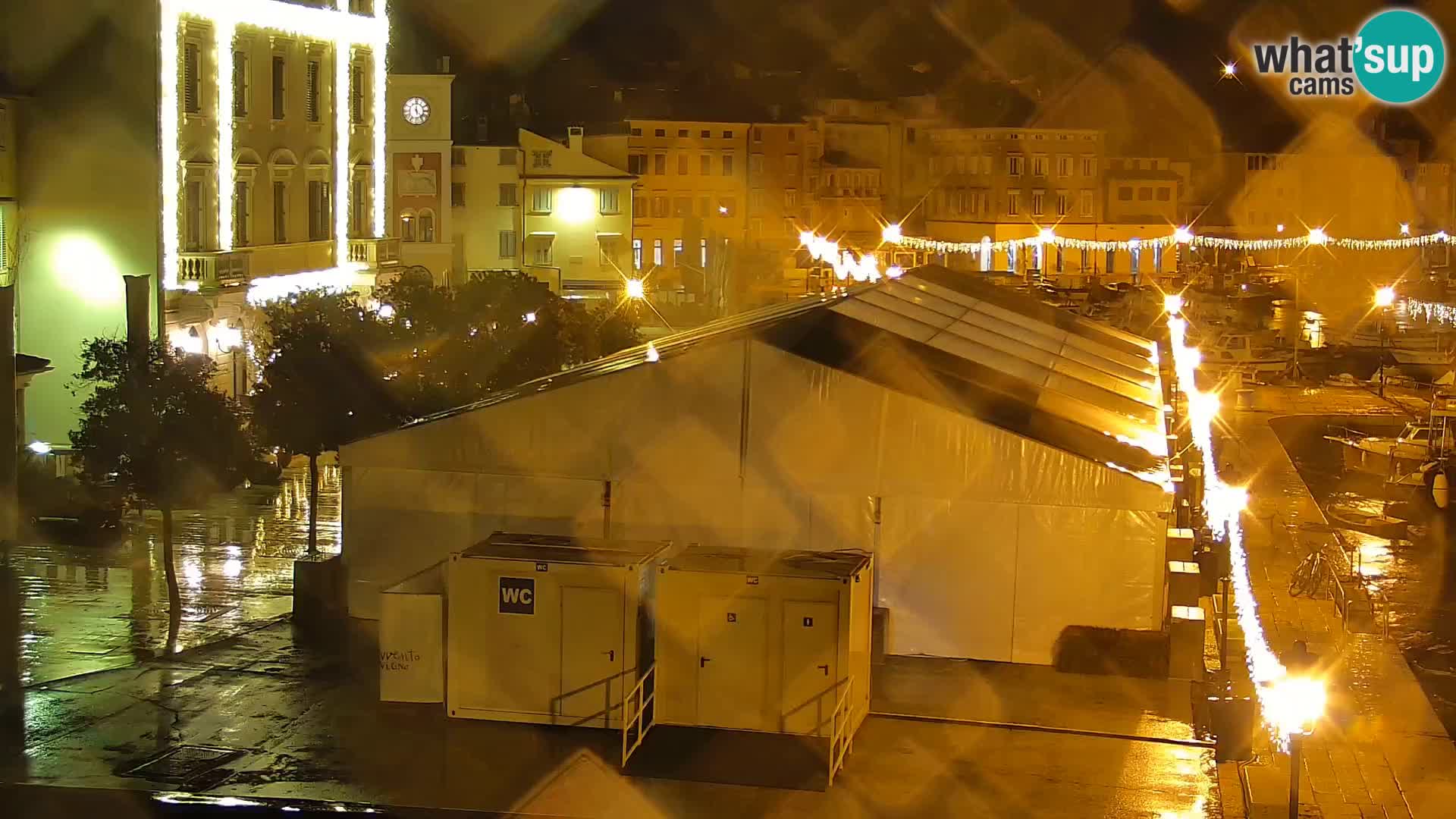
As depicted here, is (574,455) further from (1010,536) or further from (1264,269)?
(1264,269)

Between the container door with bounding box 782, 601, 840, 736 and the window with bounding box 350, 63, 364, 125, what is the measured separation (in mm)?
30657

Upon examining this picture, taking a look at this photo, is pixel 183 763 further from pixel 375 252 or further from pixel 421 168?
pixel 421 168

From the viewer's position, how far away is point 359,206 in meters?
41.5

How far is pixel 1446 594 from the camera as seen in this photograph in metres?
20.2

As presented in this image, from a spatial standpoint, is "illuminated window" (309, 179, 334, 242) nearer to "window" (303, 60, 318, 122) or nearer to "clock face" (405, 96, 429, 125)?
"window" (303, 60, 318, 122)

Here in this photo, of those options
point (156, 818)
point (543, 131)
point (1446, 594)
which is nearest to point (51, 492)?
point (156, 818)

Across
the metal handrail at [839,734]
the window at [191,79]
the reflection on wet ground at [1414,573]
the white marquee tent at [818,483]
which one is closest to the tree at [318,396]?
A: the white marquee tent at [818,483]

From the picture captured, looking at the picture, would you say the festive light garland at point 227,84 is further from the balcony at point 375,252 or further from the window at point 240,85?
the window at point 240,85

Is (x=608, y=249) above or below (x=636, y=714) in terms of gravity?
above

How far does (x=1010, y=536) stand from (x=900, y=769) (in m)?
3.52

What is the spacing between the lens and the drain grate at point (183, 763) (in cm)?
1182

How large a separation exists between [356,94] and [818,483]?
93.1 feet

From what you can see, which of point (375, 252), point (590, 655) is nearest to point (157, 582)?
point (590, 655)

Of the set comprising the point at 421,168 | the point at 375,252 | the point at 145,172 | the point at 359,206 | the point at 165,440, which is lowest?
the point at 165,440
